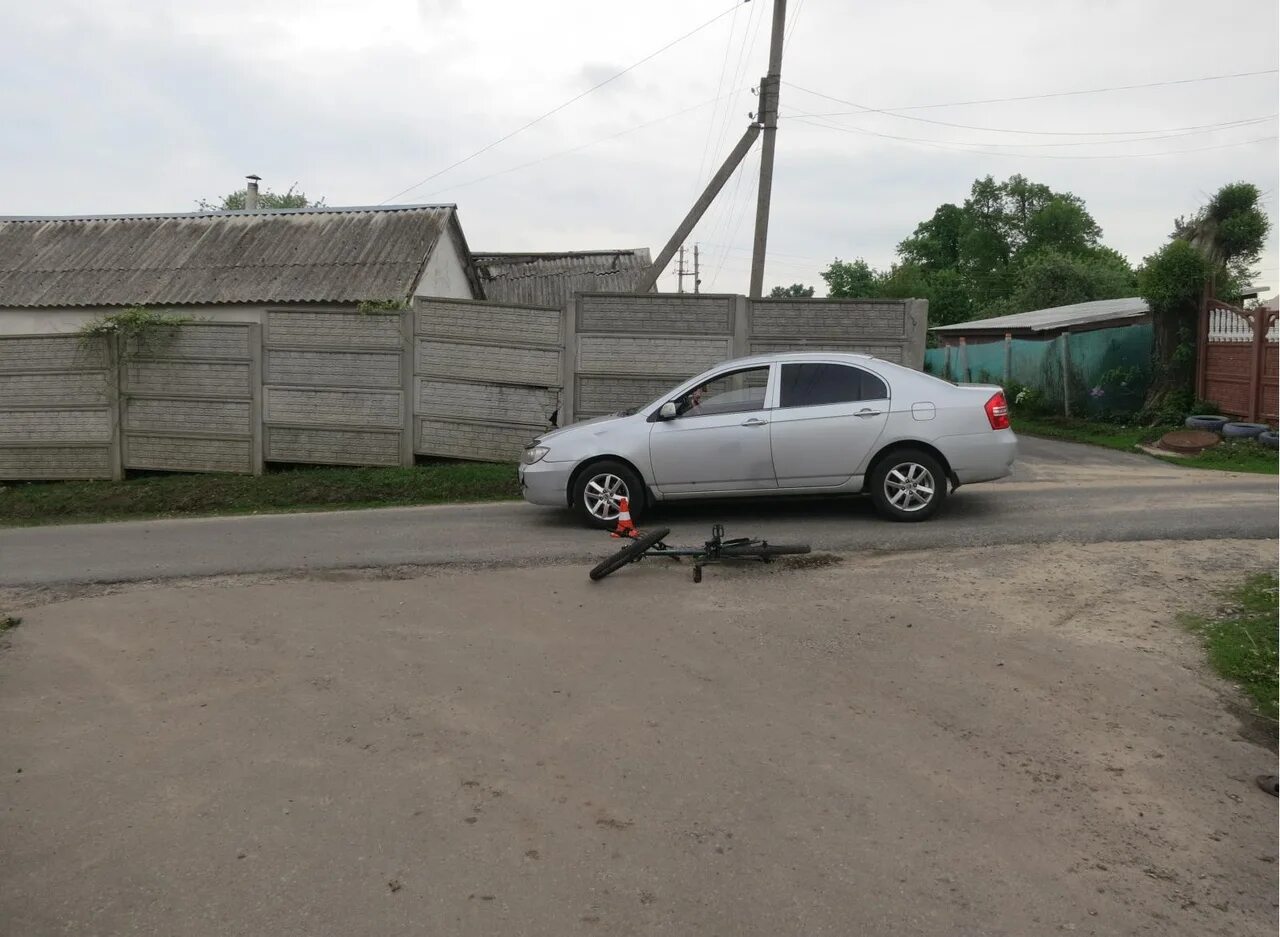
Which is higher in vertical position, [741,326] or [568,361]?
[741,326]

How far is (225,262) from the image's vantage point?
2008cm

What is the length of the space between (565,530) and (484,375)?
407cm

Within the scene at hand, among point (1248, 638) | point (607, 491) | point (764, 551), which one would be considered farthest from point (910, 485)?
point (1248, 638)

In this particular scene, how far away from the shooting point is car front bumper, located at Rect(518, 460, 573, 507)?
9.28 meters

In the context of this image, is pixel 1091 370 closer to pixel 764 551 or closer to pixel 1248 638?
pixel 764 551

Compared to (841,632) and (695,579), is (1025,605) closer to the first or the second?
(841,632)

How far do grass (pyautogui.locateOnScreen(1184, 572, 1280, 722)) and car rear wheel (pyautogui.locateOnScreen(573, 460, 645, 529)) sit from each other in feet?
15.1

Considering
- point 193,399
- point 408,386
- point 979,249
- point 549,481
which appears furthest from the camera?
point 979,249

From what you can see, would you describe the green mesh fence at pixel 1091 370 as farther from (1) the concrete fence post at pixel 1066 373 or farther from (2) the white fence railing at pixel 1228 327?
(2) the white fence railing at pixel 1228 327

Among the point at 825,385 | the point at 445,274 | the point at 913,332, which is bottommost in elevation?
the point at 825,385

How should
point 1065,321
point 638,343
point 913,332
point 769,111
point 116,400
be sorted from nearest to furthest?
point 913,332 < point 638,343 < point 116,400 < point 769,111 < point 1065,321

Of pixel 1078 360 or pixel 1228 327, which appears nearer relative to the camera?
pixel 1228 327

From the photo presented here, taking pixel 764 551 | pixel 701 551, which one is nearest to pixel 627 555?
pixel 701 551

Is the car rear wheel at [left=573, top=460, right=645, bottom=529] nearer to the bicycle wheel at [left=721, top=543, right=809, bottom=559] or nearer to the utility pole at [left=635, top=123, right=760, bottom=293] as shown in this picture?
the bicycle wheel at [left=721, top=543, right=809, bottom=559]
